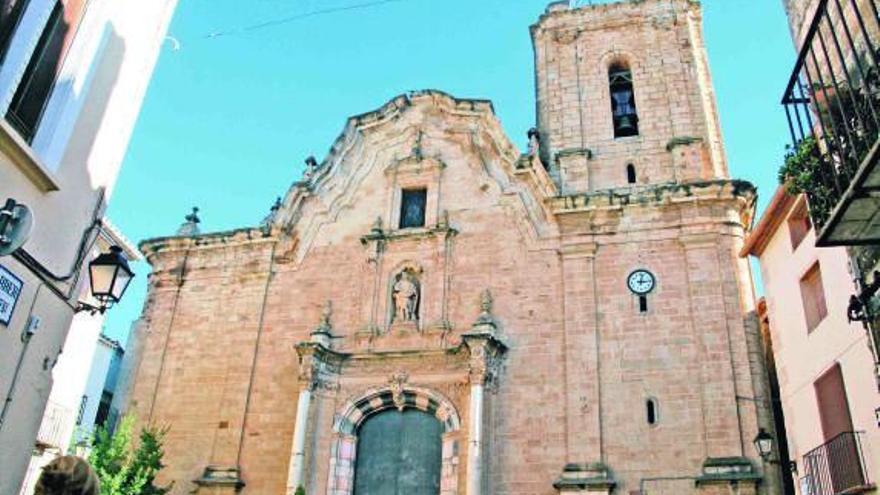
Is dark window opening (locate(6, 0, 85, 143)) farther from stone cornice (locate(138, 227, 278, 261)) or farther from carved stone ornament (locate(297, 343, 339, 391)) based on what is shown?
stone cornice (locate(138, 227, 278, 261))

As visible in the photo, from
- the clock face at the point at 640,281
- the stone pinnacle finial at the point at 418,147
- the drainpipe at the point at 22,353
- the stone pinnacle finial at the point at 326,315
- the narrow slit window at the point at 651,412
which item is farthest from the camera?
the stone pinnacle finial at the point at 418,147

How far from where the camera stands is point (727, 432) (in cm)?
1209

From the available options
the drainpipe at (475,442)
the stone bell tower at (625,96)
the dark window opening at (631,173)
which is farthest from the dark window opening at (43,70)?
the dark window opening at (631,173)

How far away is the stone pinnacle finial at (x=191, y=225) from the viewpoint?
18.0 metres

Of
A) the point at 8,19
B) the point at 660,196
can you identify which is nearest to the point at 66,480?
the point at 8,19

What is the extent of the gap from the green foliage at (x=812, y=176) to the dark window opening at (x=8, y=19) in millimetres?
6601

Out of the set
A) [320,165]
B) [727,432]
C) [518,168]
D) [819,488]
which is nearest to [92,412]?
[320,165]

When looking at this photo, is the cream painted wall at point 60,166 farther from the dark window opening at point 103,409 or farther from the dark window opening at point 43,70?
the dark window opening at point 103,409

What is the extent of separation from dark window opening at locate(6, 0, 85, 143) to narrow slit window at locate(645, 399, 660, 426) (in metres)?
10.3

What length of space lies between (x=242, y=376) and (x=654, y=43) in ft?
40.7

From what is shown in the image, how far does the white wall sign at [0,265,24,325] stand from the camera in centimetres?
564

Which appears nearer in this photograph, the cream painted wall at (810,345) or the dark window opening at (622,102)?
the cream painted wall at (810,345)

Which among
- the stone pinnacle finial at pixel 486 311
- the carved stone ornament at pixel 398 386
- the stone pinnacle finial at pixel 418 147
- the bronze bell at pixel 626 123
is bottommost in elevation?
the carved stone ornament at pixel 398 386

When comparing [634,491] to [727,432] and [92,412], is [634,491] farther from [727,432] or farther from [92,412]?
[92,412]
